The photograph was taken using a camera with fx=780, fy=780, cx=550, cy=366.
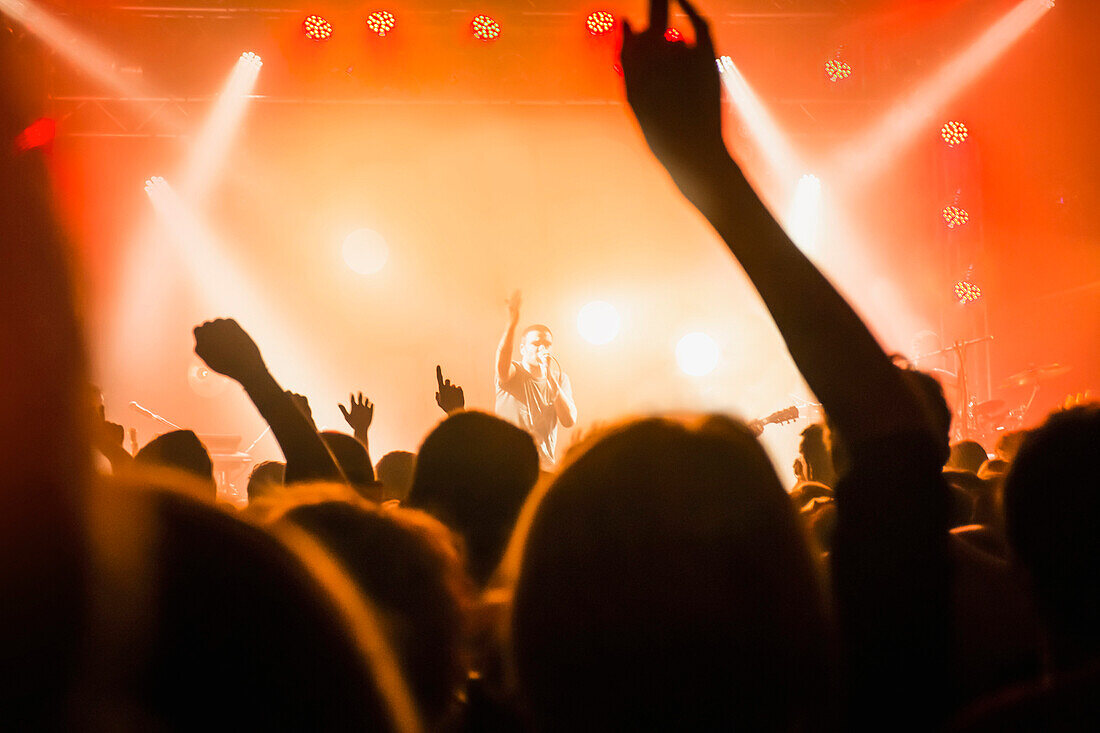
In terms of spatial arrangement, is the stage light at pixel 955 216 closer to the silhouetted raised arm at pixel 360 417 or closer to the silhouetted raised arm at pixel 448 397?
the silhouetted raised arm at pixel 448 397

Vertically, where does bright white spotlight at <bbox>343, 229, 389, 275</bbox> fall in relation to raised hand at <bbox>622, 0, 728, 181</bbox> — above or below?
above

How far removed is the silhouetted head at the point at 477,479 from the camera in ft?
5.89

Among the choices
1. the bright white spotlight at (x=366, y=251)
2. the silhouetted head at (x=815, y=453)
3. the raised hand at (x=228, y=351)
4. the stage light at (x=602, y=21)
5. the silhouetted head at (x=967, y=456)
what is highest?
the stage light at (x=602, y=21)

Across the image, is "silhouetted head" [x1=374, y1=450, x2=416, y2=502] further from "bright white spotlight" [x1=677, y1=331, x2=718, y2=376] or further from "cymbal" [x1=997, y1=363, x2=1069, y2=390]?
"bright white spotlight" [x1=677, y1=331, x2=718, y2=376]

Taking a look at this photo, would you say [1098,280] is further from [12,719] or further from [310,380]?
[12,719]

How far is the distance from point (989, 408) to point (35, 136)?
1030cm

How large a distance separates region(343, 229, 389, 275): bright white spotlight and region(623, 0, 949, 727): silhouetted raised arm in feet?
37.3

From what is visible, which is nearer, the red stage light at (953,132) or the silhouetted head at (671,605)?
the silhouetted head at (671,605)

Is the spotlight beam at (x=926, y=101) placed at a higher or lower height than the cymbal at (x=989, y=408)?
higher

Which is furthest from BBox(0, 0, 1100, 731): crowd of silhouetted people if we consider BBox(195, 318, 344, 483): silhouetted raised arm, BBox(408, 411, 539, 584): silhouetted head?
BBox(195, 318, 344, 483): silhouetted raised arm

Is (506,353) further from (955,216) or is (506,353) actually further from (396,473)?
(955,216)

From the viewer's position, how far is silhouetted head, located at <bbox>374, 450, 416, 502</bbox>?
3512 mm

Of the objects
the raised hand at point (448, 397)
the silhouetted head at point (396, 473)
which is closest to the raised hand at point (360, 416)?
the silhouetted head at point (396, 473)

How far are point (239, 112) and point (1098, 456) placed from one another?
11.7m
